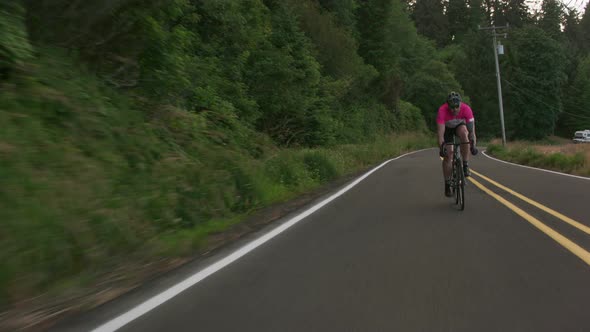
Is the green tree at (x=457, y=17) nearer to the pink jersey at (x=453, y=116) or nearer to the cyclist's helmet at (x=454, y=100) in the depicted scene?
the pink jersey at (x=453, y=116)

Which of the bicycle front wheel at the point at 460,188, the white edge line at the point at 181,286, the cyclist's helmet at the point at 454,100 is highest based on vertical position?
the cyclist's helmet at the point at 454,100

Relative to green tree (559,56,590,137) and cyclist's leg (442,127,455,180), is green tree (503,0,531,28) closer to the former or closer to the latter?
green tree (559,56,590,137)

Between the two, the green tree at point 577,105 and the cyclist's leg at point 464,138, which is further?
the green tree at point 577,105

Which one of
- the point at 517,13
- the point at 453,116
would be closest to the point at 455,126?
the point at 453,116

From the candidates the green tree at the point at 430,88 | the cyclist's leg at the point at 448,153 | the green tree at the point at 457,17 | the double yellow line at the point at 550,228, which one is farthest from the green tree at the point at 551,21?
the cyclist's leg at the point at 448,153

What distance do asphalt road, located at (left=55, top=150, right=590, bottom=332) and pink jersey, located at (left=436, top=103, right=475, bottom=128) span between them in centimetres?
195

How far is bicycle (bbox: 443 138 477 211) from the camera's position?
9195 mm

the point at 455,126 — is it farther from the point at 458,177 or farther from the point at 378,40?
the point at 378,40

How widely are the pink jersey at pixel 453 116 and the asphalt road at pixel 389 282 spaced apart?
195cm

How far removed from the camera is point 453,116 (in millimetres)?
9820

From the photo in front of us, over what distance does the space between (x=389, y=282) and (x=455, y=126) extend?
560cm

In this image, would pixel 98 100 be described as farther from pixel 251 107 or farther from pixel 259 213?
pixel 251 107

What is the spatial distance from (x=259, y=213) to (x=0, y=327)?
5.67 m

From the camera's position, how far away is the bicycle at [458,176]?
9195 millimetres
